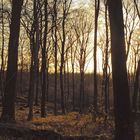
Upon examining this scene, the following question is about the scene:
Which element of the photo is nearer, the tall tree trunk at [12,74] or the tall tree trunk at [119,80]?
the tall tree trunk at [119,80]

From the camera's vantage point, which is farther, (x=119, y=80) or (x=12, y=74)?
(x=12, y=74)

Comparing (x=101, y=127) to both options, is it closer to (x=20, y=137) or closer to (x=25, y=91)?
(x=20, y=137)

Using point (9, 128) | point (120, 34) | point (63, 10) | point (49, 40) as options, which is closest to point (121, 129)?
point (120, 34)

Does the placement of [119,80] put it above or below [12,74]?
below

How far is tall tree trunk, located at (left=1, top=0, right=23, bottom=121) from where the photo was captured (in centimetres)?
1494

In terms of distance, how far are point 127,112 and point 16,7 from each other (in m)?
8.82

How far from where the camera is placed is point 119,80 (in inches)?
343

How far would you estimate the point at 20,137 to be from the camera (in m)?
9.20

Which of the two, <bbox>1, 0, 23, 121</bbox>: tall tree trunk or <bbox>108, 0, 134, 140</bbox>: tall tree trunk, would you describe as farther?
<bbox>1, 0, 23, 121</bbox>: tall tree trunk

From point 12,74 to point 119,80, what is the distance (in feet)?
24.1

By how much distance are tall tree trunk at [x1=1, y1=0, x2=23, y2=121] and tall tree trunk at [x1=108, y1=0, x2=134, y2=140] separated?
7.01 m

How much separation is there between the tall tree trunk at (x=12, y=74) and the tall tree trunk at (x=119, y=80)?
276 inches

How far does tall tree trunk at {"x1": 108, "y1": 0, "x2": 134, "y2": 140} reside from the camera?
8633mm

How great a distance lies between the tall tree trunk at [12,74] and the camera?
49.0 ft
